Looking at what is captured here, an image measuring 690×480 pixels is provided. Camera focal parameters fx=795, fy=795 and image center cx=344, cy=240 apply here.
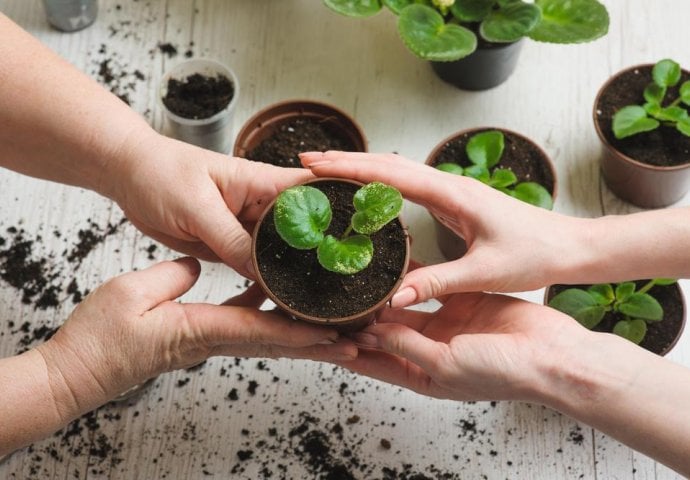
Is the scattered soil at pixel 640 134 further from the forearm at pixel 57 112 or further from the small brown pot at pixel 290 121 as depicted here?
the forearm at pixel 57 112

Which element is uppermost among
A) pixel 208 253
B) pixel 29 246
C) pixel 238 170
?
pixel 238 170

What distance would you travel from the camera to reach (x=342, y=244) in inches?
45.1

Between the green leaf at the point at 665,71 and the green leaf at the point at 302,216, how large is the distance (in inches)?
37.7

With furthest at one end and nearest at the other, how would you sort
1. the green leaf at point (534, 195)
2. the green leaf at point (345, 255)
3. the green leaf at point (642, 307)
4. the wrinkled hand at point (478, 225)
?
the green leaf at point (534, 195)
the green leaf at point (642, 307)
the wrinkled hand at point (478, 225)
the green leaf at point (345, 255)

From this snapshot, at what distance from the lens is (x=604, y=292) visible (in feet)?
5.17

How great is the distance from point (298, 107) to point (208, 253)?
0.47 meters

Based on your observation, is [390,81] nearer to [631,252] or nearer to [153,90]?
[153,90]

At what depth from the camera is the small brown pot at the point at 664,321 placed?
5.17ft

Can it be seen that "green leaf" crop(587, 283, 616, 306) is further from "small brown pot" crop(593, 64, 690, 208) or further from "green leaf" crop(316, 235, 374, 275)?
"green leaf" crop(316, 235, 374, 275)

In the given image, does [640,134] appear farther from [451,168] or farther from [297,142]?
[297,142]

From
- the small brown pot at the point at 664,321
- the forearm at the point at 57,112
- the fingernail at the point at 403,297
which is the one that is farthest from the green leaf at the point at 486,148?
the forearm at the point at 57,112

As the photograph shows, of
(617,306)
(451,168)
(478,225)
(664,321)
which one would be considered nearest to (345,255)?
(478,225)

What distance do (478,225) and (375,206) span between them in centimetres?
25

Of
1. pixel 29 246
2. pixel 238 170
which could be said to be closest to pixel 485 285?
pixel 238 170
